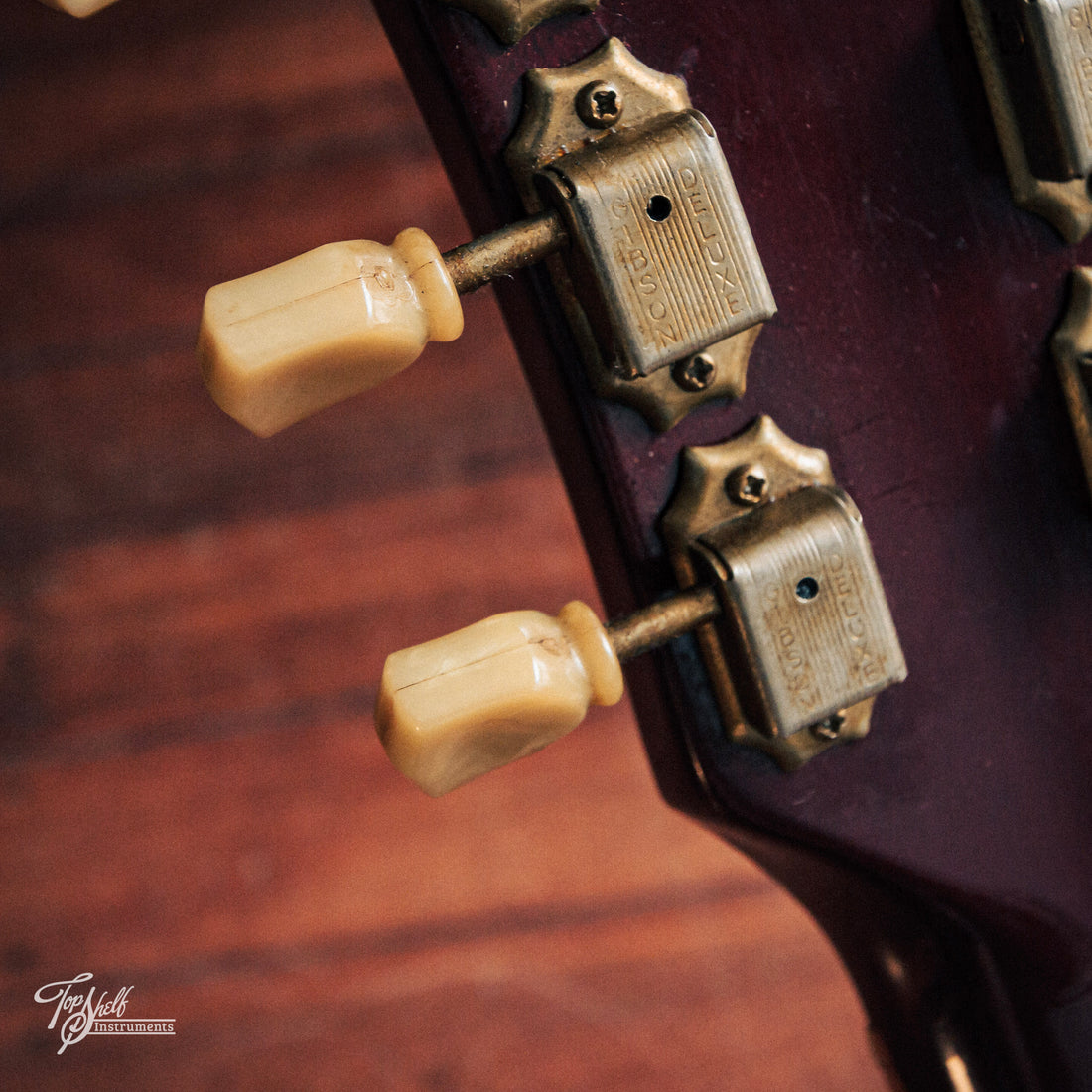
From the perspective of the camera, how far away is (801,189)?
1.05 ft

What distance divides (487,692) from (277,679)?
49cm

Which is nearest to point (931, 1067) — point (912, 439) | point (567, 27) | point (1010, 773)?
point (1010, 773)

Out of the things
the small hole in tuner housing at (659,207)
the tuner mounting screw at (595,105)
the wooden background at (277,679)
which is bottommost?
the wooden background at (277,679)

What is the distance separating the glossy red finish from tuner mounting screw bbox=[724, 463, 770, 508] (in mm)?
12

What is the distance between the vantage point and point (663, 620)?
29 centimetres

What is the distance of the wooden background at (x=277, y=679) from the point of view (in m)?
0.70

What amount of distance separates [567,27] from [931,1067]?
33cm

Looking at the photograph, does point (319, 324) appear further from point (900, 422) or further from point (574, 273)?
point (900, 422)

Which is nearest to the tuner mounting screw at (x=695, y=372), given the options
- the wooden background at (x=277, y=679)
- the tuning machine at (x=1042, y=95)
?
the tuning machine at (x=1042, y=95)

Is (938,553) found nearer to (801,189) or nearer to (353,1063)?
(801,189)

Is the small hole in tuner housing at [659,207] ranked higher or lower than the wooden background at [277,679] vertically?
higher

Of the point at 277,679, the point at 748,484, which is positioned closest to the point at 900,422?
the point at 748,484

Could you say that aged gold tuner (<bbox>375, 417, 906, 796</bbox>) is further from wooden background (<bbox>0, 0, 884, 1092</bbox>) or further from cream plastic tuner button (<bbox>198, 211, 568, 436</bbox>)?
wooden background (<bbox>0, 0, 884, 1092</bbox>)

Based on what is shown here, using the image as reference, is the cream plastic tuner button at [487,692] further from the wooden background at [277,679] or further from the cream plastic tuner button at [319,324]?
the wooden background at [277,679]
